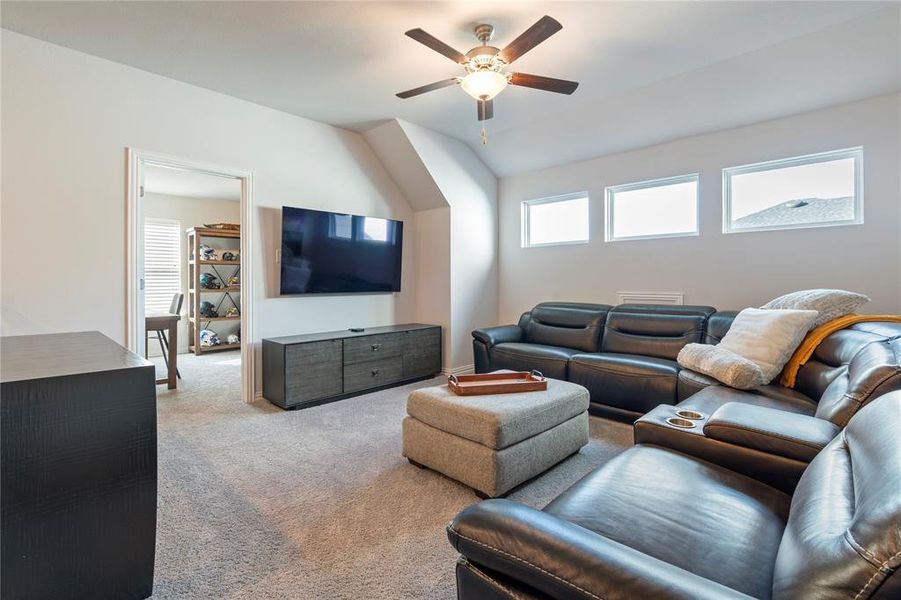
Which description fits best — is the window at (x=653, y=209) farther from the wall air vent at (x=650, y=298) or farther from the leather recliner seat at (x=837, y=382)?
the leather recliner seat at (x=837, y=382)

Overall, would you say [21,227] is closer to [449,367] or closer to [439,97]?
[439,97]

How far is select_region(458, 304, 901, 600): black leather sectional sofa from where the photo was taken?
0.67m

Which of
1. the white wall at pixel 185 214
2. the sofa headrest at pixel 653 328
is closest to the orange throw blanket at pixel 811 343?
the sofa headrest at pixel 653 328

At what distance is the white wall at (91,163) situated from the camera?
267 cm

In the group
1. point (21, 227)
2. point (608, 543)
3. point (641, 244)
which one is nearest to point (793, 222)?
point (641, 244)

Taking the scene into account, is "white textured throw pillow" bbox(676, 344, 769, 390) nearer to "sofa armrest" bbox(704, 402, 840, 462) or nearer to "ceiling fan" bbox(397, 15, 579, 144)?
"sofa armrest" bbox(704, 402, 840, 462)

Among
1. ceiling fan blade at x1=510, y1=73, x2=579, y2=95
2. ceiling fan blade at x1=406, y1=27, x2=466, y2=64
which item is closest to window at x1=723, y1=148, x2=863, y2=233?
ceiling fan blade at x1=510, y1=73, x2=579, y2=95

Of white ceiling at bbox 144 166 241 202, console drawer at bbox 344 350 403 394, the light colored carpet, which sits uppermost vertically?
white ceiling at bbox 144 166 241 202

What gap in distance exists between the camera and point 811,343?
2443mm

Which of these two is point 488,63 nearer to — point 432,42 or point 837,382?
point 432,42

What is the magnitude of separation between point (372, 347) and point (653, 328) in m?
2.53

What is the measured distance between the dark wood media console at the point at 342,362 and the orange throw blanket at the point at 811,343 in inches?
119

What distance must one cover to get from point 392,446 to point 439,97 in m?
2.85

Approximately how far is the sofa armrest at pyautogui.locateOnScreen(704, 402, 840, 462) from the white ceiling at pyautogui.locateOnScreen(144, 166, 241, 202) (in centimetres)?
507
